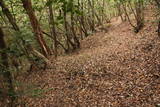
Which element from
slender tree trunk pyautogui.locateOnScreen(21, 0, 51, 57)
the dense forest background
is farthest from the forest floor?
slender tree trunk pyautogui.locateOnScreen(21, 0, 51, 57)

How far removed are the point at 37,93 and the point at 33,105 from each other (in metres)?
3.98

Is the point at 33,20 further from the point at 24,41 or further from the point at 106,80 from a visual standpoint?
the point at 106,80

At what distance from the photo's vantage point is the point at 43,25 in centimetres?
2214

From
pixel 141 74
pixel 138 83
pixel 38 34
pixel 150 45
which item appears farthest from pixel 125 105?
pixel 38 34

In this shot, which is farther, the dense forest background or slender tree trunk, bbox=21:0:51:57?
slender tree trunk, bbox=21:0:51:57

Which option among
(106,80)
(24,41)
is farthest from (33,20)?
(106,80)

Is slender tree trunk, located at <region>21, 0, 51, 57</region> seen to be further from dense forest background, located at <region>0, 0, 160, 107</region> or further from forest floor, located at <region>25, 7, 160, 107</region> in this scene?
forest floor, located at <region>25, 7, 160, 107</region>

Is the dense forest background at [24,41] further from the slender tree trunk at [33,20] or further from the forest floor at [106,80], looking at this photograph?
the forest floor at [106,80]

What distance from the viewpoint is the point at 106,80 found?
35.6 ft

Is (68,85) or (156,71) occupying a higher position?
(156,71)

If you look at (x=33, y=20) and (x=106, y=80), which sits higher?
(x=33, y=20)

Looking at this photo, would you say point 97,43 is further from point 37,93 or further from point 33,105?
point 37,93

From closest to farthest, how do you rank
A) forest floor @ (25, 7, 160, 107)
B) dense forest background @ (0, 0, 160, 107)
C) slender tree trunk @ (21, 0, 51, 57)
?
dense forest background @ (0, 0, 160, 107) → forest floor @ (25, 7, 160, 107) → slender tree trunk @ (21, 0, 51, 57)

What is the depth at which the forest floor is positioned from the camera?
8.97 metres
